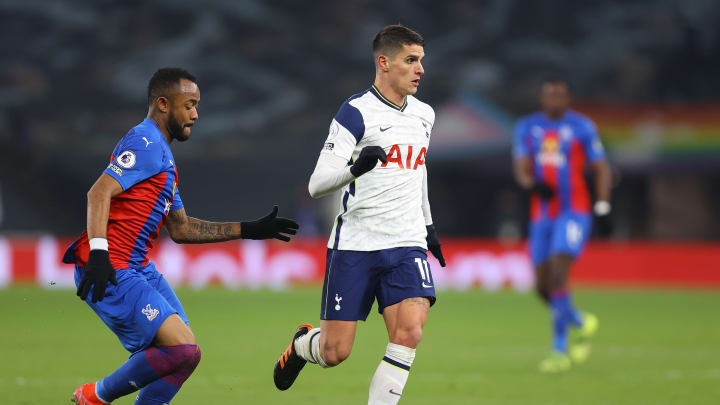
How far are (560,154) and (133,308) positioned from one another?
618 cm

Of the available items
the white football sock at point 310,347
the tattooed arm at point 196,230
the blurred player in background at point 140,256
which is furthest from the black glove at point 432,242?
the blurred player in background at point 140,256

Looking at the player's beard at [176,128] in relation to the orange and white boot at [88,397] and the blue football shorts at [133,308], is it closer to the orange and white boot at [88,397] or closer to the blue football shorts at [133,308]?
the blue football shorts at [133,308]

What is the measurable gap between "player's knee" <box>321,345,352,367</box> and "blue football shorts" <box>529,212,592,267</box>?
14.2ft

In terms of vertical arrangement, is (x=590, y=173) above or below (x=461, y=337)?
above

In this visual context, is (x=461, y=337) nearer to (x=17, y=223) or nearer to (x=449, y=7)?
(x=17, y=223)

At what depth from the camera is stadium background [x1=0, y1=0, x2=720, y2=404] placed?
34.2 ft

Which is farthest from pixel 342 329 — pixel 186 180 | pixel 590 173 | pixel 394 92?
pixel 186 180

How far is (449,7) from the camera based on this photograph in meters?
35.1

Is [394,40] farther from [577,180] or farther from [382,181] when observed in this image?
[577,180]

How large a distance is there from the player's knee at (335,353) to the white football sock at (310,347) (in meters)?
0.07

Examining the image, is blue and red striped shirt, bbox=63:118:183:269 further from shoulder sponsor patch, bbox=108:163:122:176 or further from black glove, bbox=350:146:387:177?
black glove, bbox=350:146:387:177

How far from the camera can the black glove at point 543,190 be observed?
1059cm

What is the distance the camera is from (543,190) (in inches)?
417

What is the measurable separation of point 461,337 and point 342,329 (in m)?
6.54
